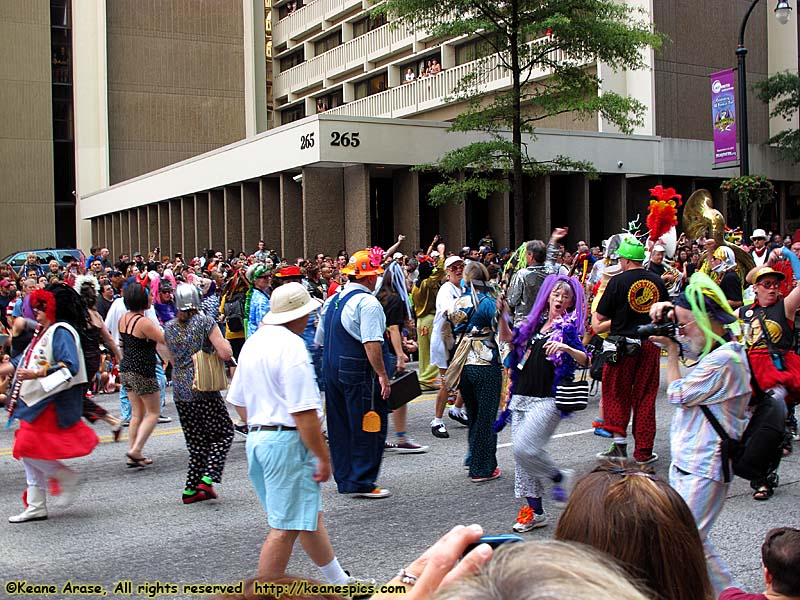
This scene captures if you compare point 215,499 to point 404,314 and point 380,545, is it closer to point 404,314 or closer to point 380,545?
point 380,545

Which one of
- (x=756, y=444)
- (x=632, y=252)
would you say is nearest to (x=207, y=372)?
(x=632, y=252)

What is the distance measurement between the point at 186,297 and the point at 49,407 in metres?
1.42

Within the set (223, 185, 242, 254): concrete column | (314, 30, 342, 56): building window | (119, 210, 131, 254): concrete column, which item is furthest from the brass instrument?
(314, 30, 342, 56): building window

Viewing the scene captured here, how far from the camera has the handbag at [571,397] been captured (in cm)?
618

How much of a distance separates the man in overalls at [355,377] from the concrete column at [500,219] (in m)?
21.9

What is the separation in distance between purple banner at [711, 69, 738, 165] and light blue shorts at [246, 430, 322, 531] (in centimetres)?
1755

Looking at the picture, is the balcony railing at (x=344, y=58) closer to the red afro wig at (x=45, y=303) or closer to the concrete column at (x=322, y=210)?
the concrete column at (x=322, y=210)

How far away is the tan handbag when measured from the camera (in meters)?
7.34

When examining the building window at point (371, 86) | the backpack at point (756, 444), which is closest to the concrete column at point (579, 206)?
the building window at point (371, 86)

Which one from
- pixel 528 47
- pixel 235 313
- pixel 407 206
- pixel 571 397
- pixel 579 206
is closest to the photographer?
pixel 571 397

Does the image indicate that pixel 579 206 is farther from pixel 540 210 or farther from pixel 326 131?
pixel 326 131

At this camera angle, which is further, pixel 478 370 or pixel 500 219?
pixel 500 219

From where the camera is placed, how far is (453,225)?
28.7 meters

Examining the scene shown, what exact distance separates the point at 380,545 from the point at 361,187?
69.8 feet
